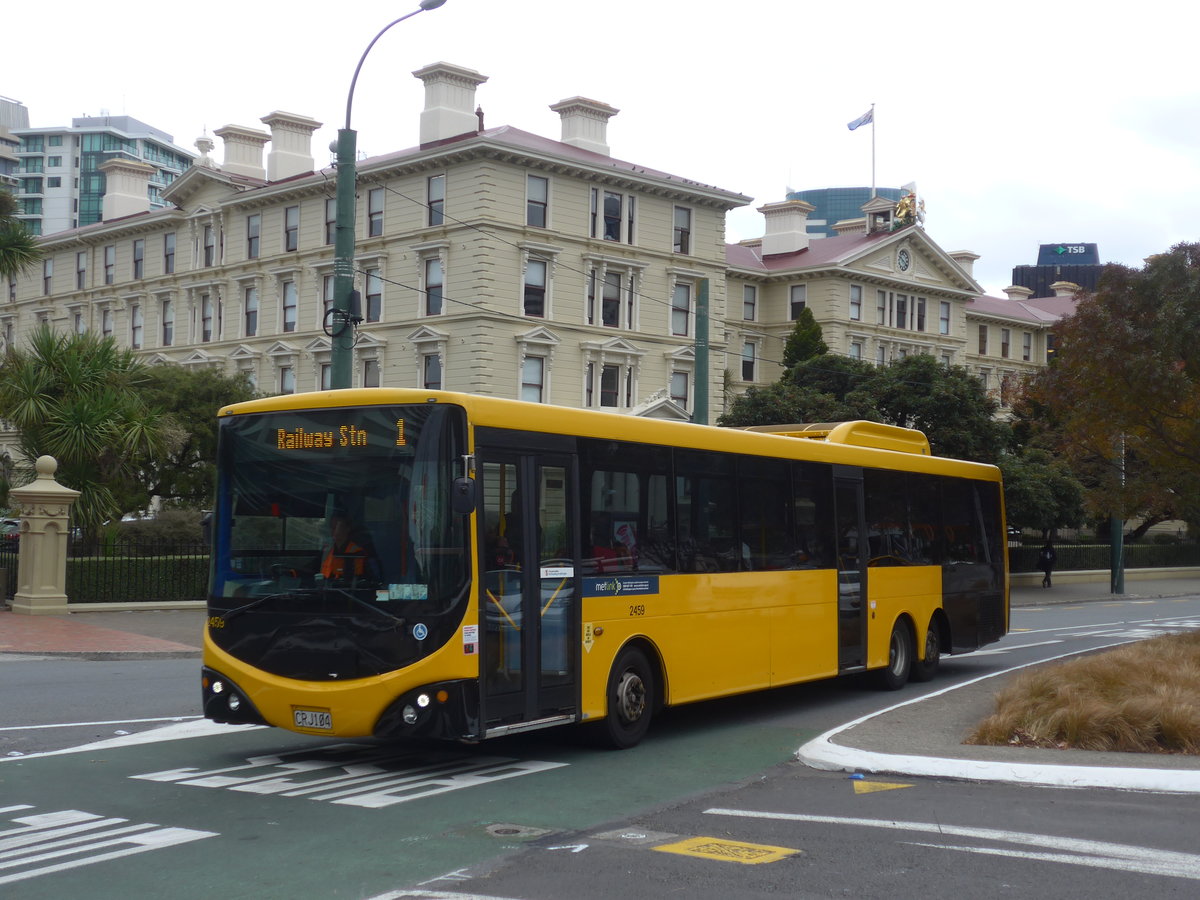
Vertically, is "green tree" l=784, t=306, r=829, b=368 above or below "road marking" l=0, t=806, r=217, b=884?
above

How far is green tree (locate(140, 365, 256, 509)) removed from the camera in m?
41.6

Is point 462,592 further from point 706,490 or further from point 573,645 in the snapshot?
point 706,490

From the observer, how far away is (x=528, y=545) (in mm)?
10211

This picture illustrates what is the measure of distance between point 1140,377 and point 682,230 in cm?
3810

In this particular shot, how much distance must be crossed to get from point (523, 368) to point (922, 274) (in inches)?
1251

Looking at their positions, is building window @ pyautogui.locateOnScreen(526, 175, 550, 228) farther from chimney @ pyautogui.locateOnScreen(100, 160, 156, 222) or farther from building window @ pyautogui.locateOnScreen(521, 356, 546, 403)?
chimney @ pyautogui.locateOnScreen(100, 160, 156, 222)

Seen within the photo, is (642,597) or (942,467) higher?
(942,467)

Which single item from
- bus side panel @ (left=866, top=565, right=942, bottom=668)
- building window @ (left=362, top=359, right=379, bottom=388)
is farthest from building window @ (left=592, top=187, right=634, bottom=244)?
bus side panel @ (left=866, top=565, right=942, bottom=668)

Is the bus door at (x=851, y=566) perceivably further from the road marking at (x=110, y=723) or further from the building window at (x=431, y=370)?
the building window at (x=431, y=370)

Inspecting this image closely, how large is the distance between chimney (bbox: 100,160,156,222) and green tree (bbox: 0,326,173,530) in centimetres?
4805

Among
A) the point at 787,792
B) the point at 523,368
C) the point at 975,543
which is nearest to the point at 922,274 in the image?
the point at 523,368

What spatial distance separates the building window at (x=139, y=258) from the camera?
64.2 m

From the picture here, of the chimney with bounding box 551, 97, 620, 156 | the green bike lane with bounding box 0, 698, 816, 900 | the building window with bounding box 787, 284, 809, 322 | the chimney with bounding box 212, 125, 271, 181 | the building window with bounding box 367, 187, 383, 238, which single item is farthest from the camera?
the building window with bounding box 787, 284, 809, 322

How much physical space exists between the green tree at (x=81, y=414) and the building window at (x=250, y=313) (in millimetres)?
30509
